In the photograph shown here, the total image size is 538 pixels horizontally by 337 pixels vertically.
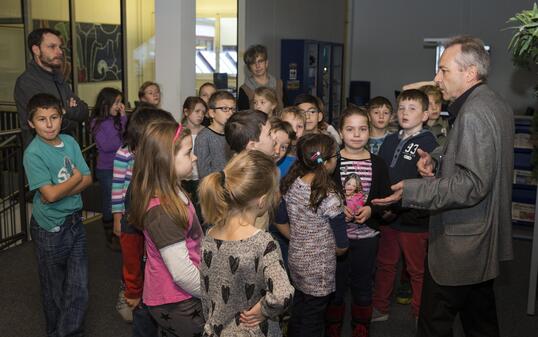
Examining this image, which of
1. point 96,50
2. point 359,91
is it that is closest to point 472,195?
point 96,50

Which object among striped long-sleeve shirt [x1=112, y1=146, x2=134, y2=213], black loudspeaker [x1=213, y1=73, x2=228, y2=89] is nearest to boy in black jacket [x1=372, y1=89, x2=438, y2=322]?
striped long-sleeve shirt [x1=112, y1=146, x2=134, y2=213]

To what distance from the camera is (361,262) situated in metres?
3.44

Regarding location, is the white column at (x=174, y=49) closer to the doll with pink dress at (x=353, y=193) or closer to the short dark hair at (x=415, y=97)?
the short dark hair at (x=415, y=97)

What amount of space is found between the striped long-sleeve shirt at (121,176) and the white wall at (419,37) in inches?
392

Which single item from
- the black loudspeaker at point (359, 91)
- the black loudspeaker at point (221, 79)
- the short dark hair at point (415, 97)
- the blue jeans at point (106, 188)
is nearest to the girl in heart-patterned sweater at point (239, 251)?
the short dark hair at point (415, 97)

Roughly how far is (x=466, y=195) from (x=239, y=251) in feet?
3.48

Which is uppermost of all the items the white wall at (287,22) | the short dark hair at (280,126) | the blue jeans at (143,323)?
the white wall at (287,22)

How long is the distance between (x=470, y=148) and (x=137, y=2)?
7.95 metres

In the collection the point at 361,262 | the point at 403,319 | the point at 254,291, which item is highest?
the point at 254,291

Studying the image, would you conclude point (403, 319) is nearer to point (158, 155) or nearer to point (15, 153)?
point (158, 155)

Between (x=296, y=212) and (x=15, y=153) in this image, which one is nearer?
(x=296, y=212)

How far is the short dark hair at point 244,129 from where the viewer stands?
10.3 ft

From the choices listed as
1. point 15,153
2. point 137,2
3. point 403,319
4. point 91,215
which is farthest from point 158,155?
point 137,2

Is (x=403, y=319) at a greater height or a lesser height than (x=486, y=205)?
lesser
